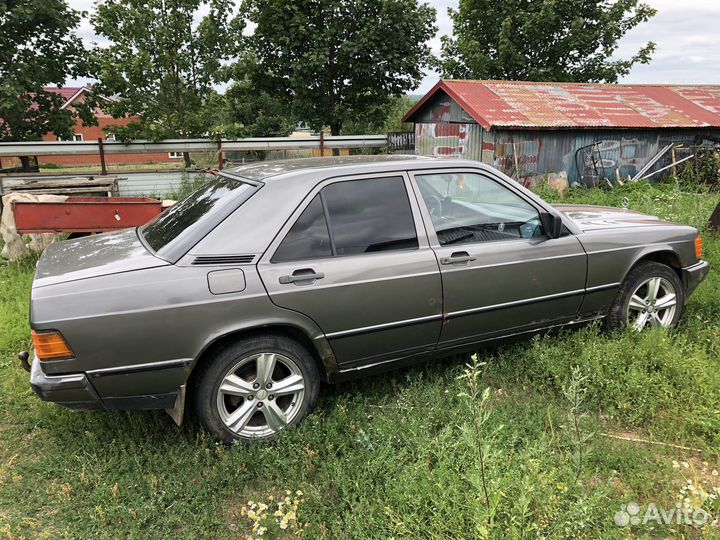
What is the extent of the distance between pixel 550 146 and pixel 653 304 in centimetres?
965

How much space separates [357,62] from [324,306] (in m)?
17.2

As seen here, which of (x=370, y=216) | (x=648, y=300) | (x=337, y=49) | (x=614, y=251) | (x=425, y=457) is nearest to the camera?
(x=425, y=457)

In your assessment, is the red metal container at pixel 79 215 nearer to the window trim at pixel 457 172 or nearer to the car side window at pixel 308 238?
the car side window at pixel 308 238

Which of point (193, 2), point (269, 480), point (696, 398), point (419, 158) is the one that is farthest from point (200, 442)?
point (193, 2)

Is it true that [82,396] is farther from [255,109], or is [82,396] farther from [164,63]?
[255,109]

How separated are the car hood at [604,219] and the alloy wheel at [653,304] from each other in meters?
0.50

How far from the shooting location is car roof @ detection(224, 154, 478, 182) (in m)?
3.25

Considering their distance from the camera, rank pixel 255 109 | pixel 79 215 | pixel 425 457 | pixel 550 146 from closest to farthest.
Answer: pixel 425 457 < pixel 79 215 < pixel 550 146 < pixel 255 109

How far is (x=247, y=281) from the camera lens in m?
2.80

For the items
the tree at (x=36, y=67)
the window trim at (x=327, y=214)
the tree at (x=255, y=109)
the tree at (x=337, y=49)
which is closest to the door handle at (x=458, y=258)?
the window trim at (x=327, y=214)

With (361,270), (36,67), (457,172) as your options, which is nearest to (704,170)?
(457,172)

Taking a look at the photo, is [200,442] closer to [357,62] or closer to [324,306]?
[324,306]

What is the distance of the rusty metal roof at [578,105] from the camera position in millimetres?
12578

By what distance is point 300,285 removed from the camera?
2.91 m
